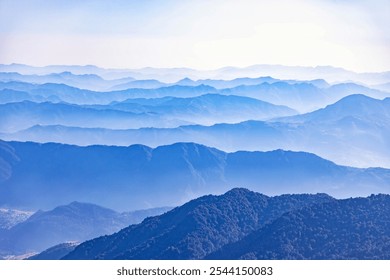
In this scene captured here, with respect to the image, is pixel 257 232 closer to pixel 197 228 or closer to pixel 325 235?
pixel 325 235

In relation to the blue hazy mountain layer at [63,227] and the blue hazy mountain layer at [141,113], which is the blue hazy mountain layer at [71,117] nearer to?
the blue hazy mountain layer at [141,113]

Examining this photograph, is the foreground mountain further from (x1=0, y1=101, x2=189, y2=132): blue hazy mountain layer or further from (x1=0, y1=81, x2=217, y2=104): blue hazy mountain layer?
(x1=0, y1=81, x2=217, y2=104): blue hazy mountain layer

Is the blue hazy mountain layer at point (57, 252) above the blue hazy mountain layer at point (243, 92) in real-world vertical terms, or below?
below

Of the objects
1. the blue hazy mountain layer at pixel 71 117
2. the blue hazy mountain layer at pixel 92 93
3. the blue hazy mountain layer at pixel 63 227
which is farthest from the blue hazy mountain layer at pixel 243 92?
the blue hazy mountain layer at pixel 63 227

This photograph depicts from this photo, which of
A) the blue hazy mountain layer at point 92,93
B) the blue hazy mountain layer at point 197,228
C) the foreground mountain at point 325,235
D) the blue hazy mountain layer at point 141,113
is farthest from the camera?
the blue hazy mountain layer at point 92,93

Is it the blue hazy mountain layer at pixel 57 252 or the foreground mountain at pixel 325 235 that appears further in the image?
the blue hazy mountain layer at pixel 57 252

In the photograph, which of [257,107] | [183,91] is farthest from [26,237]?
[183,91]
